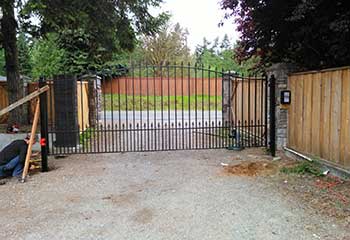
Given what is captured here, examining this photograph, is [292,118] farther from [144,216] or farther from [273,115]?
[144,216]

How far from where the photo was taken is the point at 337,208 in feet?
12.9

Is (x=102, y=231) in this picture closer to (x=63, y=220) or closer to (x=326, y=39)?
(x=63, y=220)

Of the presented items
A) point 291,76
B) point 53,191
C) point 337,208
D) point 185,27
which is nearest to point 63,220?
point 53,191

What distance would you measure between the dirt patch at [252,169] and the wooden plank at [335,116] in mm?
1003

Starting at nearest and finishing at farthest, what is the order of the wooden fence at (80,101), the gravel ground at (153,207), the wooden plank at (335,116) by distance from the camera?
1. the gravel ground at (153,207)
2. the wooden plank at (335,116)
3. the wooden fence at (80,101)

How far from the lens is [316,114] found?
19.2 feet

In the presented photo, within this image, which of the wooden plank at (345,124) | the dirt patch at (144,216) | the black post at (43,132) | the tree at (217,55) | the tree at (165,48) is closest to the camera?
the dirt patch at (144,216)

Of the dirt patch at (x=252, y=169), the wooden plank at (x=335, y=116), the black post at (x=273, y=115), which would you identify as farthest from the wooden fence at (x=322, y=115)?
the dirt patch at (x=252, y=169)

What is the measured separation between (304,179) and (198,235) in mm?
2602

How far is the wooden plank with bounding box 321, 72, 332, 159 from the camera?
17.9ft

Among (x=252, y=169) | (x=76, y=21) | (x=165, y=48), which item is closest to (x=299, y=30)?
(x=252, y=169)

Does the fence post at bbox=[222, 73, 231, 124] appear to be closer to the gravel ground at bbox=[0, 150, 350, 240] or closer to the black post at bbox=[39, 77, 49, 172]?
the gravel ground at bbox=[0, 150, 350, 240]

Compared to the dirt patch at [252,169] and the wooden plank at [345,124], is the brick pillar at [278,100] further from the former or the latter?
the wooden plank at [345,124]

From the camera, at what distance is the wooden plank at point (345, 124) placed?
4.90m
